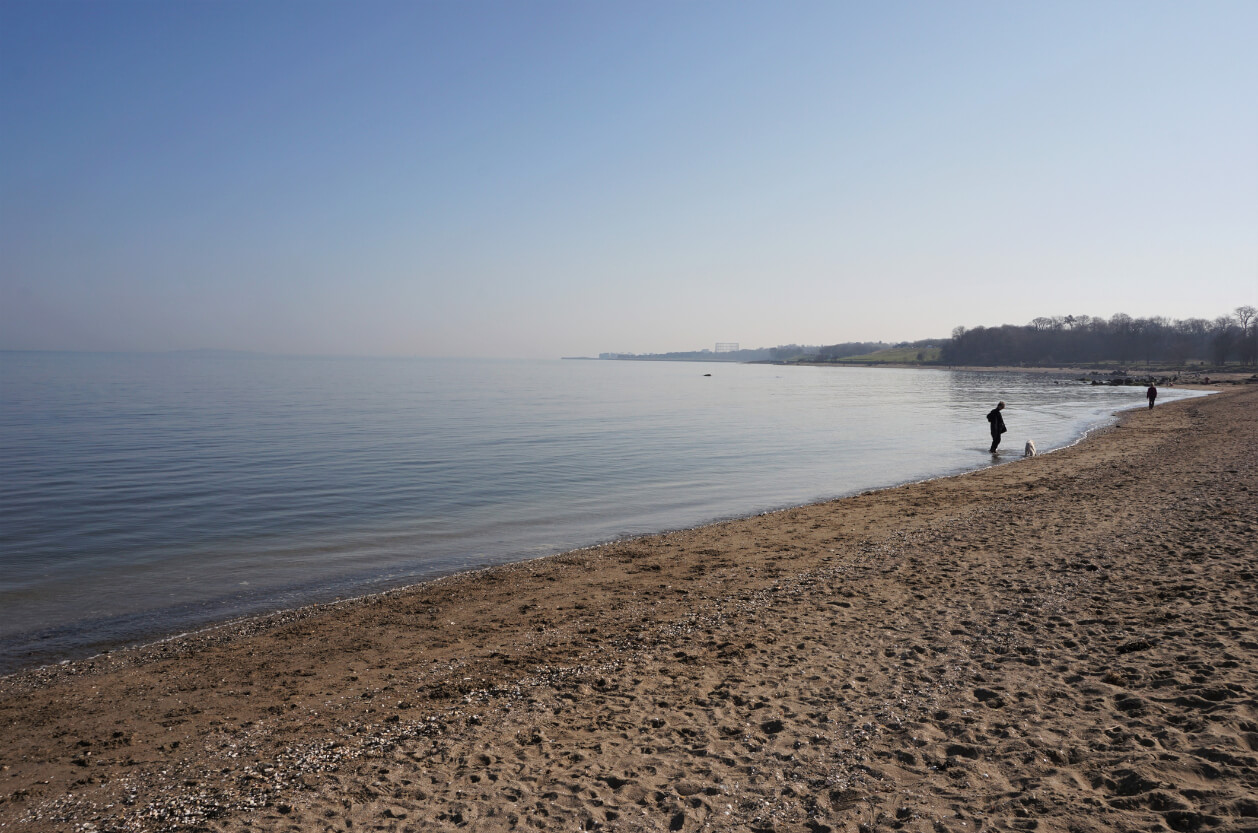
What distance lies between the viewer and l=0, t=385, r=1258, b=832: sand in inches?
201

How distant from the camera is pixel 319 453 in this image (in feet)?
94.9

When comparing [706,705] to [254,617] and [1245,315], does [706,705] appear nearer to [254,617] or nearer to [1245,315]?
[254,617]

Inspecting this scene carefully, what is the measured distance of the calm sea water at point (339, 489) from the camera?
12242mm

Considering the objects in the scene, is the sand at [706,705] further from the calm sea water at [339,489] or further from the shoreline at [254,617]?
the calm sea water at [339,489]

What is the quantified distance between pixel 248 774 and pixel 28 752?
2.62 meters

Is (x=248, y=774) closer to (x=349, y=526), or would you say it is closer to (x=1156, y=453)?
(x=349, y=526)

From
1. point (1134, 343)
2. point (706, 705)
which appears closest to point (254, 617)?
point (706, 705)

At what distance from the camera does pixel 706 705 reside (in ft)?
22.4

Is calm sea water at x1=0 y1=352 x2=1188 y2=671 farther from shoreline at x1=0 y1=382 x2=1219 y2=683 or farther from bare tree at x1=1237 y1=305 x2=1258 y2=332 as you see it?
bare tree at x1=1237 y1=305 x2=1258 y2=332

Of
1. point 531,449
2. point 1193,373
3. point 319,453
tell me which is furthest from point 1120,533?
point 1193,373

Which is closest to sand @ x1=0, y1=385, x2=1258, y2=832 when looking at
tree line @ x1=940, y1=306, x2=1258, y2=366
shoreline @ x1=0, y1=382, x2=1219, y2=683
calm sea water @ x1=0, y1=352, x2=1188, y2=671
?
shoreline @ x1=0, y1=382, x2=1219, y2=683

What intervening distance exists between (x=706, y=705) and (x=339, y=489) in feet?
57.6

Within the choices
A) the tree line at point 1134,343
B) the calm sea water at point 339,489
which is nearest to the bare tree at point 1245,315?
the tree line at point 1134,343

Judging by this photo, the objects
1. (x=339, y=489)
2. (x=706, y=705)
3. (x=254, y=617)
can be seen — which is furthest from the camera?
(x=339, y=489)
